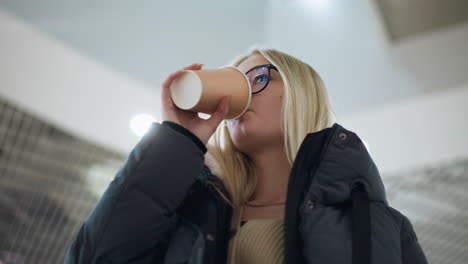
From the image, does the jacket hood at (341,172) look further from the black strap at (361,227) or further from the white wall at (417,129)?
the white wall at (417,129)

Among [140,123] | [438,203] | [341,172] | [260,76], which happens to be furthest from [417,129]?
[341,172]

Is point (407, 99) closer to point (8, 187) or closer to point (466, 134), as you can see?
point (466, 134)

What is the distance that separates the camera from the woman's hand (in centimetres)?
83

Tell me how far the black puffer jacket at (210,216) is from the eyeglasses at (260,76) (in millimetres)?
192

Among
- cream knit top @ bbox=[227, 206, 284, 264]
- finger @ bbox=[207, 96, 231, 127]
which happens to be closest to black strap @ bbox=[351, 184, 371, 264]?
cream knit top @ bbox=[227, 206, 284, 264]

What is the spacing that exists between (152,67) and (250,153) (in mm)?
1297

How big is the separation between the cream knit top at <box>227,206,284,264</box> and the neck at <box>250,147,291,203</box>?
7cm

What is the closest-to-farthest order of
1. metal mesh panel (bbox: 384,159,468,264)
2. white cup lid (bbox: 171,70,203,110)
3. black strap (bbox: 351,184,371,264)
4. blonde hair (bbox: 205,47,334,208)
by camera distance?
black strap (bbox: 351,184,371,264) < white cup lid (bbox: 171,70,203,110) < blonde hair (bbox: 205,47,334,208) < metal mesh panel (bbox: 384,159,468,264)

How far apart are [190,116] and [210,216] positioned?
18cm

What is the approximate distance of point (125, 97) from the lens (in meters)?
2.11

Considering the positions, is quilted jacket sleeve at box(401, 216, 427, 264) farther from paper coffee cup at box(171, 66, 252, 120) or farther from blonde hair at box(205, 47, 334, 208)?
paper coffee cup at box(171, 66, 252, 120)

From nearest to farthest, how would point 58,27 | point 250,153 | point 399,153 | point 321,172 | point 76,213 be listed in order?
point 321,172 → point 250,153 → point 58,27 → point 399,153 → point 76,213

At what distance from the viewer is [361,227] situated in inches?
27.6

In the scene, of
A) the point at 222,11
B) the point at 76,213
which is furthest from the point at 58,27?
the point at 76,213
